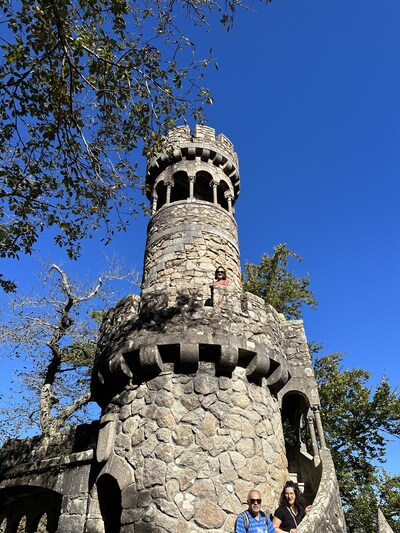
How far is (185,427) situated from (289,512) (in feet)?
5.54

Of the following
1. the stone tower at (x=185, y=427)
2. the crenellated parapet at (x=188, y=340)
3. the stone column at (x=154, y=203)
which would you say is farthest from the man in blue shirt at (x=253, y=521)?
the stone column at (x=154, y=203)

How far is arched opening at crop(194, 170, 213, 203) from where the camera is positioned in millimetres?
11128

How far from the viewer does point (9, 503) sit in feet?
29.7

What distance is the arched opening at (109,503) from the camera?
241 inches

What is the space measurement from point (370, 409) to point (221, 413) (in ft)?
39.6

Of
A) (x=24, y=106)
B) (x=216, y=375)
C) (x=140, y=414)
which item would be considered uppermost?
(x=24, y=106)

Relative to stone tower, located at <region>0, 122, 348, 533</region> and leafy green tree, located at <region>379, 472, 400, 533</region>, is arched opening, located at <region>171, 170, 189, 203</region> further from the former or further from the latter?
leafy green tree, located at <region>379, 472, 400, 533</region>

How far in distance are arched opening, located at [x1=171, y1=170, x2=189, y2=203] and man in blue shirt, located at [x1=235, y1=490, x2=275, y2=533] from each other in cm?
810

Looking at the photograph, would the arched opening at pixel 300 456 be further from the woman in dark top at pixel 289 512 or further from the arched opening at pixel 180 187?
the arched opening at pixel 180 187

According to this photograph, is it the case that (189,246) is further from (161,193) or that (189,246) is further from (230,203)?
(161,193)

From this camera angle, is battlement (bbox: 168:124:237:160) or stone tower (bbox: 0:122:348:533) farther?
battlement (bbox: 168:124:237:160)

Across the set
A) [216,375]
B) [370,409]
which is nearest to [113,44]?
[216,375]

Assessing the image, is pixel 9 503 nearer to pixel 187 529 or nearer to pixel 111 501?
pixel 111 501

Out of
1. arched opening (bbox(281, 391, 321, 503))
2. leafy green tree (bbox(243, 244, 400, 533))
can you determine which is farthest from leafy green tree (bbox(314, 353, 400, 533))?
arched opening (bbox(281, 391, 321, 503))
